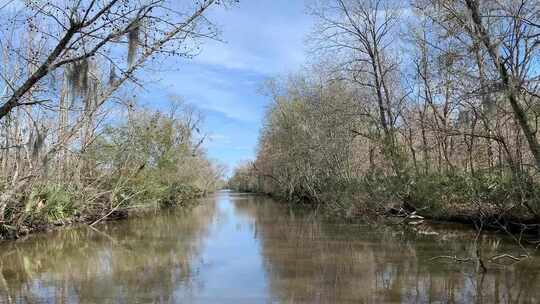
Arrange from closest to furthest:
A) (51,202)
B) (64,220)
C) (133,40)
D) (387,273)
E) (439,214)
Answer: (133,40) → (387,273) → (51,202) → (64,220) → (439,214)

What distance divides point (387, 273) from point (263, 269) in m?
2.57

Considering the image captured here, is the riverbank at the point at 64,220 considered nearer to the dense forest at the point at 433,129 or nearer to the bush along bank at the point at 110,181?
the bush along bank at the point at 110,181

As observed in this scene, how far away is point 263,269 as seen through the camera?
1023cm

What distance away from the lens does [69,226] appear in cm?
1855

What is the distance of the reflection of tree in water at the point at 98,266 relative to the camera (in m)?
7.95

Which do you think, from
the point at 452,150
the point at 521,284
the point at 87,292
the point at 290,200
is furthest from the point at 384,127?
the point at 290,200

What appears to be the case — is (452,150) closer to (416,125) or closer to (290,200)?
(416,125)

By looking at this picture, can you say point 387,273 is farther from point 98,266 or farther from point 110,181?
point 110,181

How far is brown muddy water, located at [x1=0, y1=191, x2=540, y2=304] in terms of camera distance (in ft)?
25.4

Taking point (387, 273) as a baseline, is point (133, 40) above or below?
above

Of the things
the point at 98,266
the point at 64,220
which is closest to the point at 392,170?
the point at 64,220

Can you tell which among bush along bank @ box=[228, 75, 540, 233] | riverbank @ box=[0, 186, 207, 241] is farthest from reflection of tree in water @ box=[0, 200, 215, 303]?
bush along bank @ box=[228, 75, 540, 233]

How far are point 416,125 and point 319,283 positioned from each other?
1490 cm

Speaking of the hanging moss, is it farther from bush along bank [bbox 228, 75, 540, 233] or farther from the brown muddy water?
bush along bank [bbox 228, 75, 540, 233]
